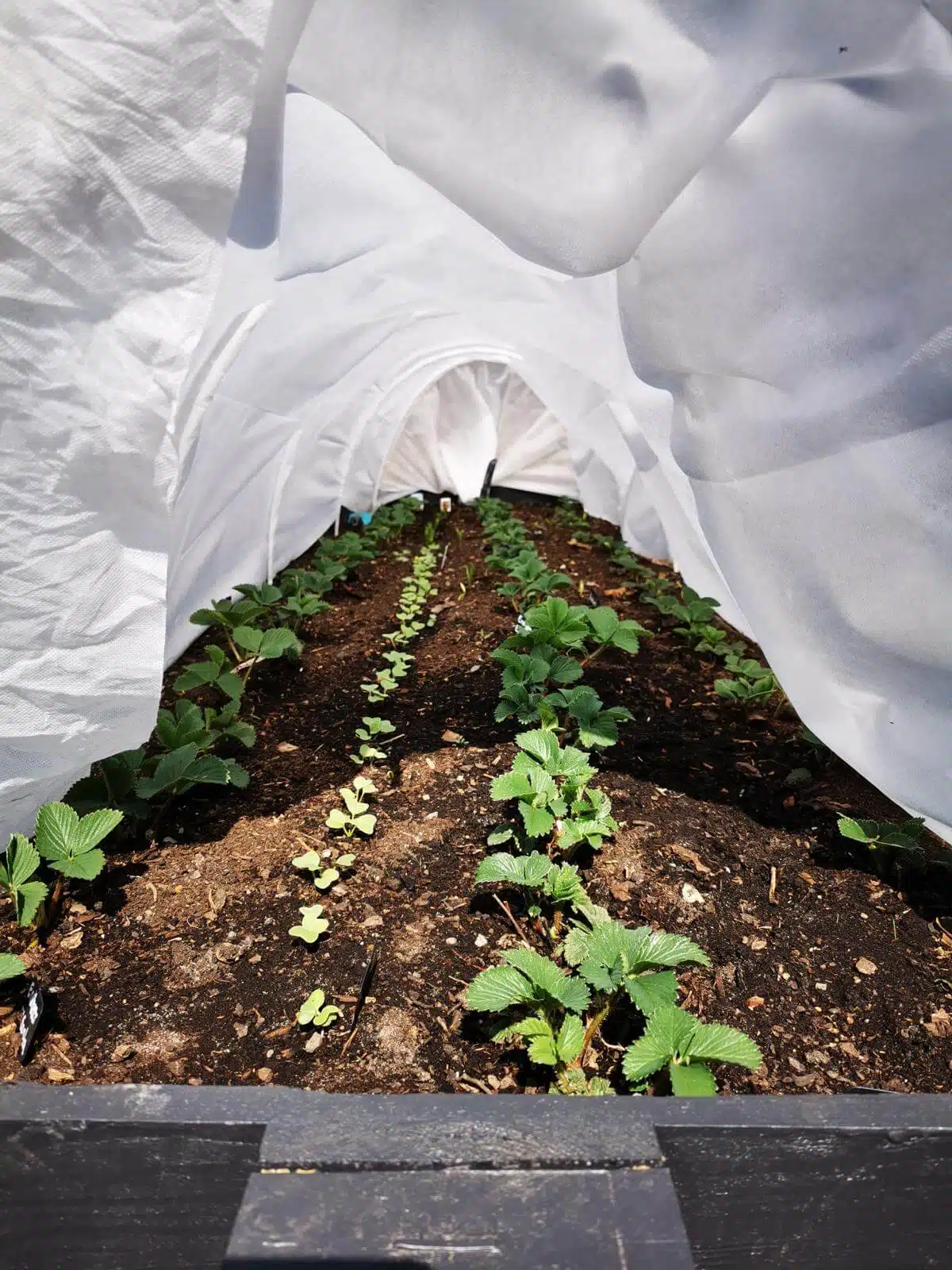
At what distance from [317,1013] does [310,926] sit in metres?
0.20

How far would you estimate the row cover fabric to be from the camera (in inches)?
40.1

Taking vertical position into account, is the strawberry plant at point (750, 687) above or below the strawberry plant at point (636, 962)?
below

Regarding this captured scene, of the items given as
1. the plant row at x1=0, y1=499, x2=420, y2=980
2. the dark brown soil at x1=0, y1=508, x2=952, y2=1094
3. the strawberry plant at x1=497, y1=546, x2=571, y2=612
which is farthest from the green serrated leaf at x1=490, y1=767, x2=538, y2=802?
the strawberry plant at x1=497, y1=546, x2=571, y2=612

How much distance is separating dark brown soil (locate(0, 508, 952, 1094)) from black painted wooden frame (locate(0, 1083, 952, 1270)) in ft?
1.51

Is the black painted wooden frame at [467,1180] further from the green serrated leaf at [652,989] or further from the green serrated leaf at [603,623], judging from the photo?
the green serrated leaf at [603,623]

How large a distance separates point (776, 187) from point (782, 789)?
5.09 ft

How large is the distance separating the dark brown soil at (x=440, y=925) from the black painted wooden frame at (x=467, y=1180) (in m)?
0.46

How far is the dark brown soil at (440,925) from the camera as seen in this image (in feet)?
4.02

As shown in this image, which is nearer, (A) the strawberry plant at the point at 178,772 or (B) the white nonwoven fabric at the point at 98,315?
(B) the white nonwoven fabric at the point at 98,315

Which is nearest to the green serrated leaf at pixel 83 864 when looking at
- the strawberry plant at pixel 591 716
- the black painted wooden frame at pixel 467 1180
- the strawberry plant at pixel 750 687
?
the black painted wooden frame at pixel 467 1180

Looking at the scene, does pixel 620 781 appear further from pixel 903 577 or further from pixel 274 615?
pixel 274 615

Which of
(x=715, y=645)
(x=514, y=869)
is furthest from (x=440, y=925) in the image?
(x=715, y=645)

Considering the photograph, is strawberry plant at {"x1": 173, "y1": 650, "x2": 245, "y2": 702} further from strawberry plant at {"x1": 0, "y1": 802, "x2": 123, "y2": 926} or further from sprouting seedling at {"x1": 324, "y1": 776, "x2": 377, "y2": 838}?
strawberry plant at {"x1": 0, "y1": 802, "x2": 123, "y2": 926}

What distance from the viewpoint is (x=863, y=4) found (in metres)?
1.03
